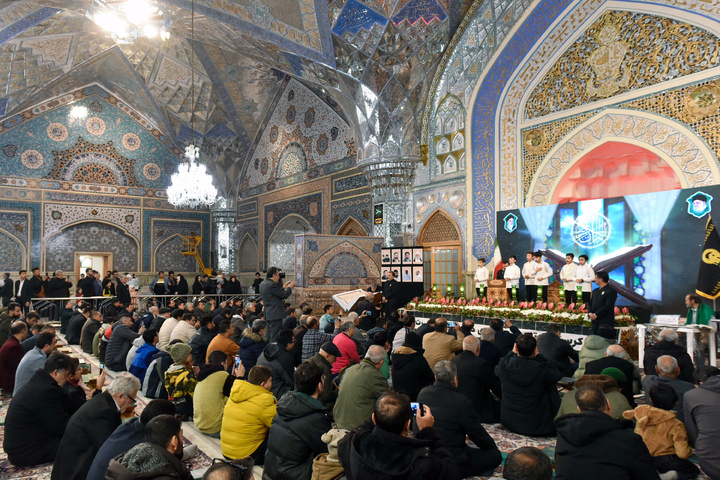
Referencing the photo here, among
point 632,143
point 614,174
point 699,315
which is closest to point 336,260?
point 614,174

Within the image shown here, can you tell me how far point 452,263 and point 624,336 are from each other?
4.68 meters

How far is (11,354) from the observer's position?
535 cm

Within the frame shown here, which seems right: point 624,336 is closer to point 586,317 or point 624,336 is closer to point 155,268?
point 586,317

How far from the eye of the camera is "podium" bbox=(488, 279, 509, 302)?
9.62 meters

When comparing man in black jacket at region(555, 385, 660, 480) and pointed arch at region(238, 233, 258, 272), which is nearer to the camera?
man in black jacket at region(555, 385, 660, 480)

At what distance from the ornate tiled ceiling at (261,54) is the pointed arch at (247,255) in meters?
4.75

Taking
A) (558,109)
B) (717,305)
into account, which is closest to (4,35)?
(558,109)

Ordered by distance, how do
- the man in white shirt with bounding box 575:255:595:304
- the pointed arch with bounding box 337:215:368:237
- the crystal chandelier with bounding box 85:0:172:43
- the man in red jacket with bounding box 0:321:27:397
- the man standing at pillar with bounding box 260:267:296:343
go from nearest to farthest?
the man in red jacket with bounding box 0:321:27:397 → the man standing at pillar with bounding box 260:267:296:343 → the man in white shirt with bounding box 575:255:595:304 → the crystal chandelier with bounding box 85:0:172:43 → the pointed arch with bounding box 337:215:368:237

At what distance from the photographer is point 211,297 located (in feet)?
50.6

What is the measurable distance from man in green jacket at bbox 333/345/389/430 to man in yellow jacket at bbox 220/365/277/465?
53cm

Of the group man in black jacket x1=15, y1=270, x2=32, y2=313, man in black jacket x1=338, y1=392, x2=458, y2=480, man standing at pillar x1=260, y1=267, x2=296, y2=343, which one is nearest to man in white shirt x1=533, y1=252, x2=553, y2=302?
man standing at pillar x1=260, y1=267, x2=296, y2=343

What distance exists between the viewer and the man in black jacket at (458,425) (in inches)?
116

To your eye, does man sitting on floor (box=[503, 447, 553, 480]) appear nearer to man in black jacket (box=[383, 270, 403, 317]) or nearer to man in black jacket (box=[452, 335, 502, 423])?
man in black jacket (box=[452, 335, 502, 423])

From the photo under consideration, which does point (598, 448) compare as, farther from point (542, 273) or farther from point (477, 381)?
point (542, 273)
